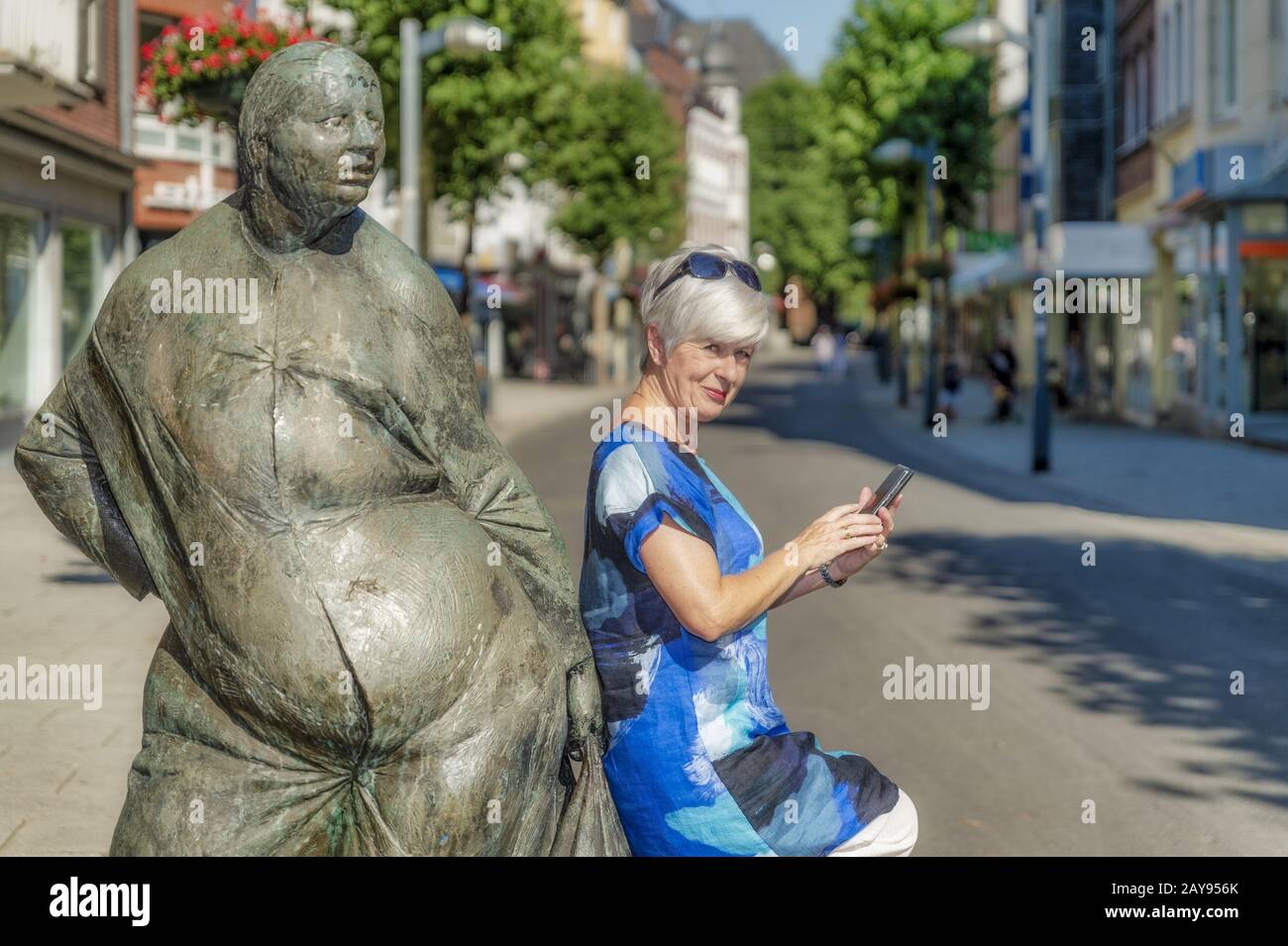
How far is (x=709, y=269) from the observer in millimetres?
2695

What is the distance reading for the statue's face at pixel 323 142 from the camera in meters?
2.50

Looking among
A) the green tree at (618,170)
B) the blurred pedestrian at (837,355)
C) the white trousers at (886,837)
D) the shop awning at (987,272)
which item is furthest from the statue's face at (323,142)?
the blurred pedestrian at (837,355)

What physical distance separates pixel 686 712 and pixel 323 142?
0.92 m

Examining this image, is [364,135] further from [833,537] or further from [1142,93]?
[1142,93]

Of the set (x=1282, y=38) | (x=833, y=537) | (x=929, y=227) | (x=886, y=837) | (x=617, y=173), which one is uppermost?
(x=617, y=173)

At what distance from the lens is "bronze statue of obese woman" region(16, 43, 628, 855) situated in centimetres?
248

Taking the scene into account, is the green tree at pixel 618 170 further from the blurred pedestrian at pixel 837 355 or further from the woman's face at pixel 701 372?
the woman's face at pixel 701 372

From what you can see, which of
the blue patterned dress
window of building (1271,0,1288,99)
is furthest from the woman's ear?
window of building (1271,0,1288,99)

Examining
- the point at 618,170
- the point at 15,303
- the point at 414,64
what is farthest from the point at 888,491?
the point at 618,170

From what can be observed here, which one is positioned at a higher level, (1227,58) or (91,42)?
(1227,58)

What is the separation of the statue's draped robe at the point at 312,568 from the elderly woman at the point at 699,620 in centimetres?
12

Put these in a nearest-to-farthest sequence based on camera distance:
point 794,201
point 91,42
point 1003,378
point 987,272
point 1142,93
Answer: point 91,42 → point 1003,378 → point 1142,93 → point 987,272 → point 794,201

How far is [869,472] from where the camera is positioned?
21.2 meters
